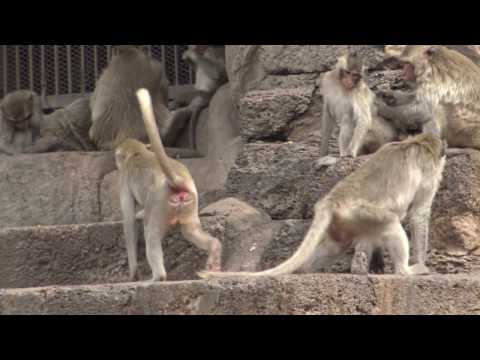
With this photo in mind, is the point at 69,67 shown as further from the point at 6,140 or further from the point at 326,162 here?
the point at 326,162

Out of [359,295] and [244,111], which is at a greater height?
[244,111]

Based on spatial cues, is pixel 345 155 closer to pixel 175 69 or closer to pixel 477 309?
pixel 477 309

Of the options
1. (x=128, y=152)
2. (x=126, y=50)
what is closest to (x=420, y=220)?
(x=128, y=152)

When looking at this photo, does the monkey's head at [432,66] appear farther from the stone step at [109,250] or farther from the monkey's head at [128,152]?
the monkey's head at [128,152]

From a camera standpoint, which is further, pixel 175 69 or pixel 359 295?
pixel 175 69

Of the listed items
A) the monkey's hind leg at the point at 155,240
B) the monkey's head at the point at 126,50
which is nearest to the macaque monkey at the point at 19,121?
the monkey's head at the point at 126,50

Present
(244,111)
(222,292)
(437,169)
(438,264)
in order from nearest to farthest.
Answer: (222,292), (437,169), (438,264), (244,111)

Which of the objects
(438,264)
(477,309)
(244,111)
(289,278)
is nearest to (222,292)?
(289,278)
